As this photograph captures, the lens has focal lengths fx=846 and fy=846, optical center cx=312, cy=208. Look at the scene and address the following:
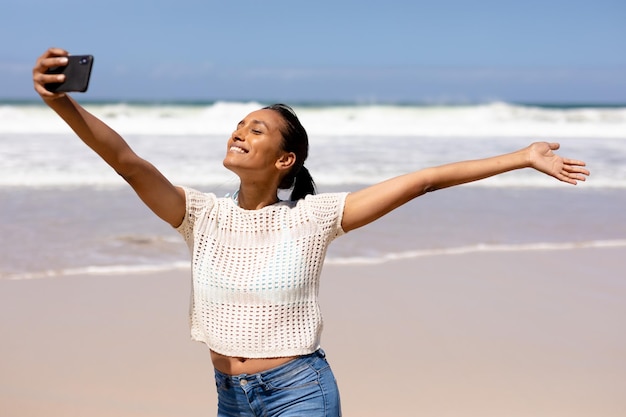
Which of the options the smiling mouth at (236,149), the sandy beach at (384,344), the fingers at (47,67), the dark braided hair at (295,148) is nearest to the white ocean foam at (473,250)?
the sandy beach at (384,344)

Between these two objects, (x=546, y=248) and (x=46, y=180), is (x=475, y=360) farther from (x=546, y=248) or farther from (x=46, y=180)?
(x=46, y=180)

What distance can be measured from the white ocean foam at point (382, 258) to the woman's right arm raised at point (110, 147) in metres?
4.44

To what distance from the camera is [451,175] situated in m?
2.76

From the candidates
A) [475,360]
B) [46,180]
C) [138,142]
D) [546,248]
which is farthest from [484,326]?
[138,142]

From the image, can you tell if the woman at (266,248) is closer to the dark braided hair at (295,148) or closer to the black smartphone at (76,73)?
the dark braided hair at (295,148)

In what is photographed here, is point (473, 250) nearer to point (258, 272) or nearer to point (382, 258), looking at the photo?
point (382, 258)

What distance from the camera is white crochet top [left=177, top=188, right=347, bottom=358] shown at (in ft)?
8.57

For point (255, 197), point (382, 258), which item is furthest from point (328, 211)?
point (382, 258)

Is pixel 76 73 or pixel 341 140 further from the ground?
pixel 76 73

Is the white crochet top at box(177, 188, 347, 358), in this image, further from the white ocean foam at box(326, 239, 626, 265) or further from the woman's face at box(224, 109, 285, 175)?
the white ocean foam at box(326, 239, 626, 265)

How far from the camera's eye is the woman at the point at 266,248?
2602mm

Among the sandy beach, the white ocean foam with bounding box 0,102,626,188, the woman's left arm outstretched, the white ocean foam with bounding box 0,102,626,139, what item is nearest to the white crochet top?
the woman's left arm outstretched

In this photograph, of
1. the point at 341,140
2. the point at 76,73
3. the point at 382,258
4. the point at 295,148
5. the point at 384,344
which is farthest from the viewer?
the point at 341,140

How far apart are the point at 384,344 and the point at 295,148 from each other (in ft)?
9.01
